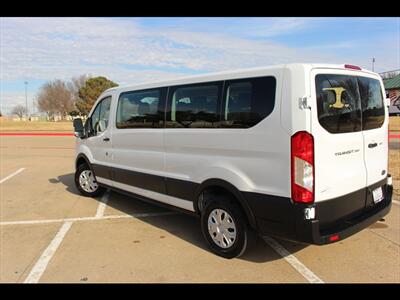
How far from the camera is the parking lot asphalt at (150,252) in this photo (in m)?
3.88

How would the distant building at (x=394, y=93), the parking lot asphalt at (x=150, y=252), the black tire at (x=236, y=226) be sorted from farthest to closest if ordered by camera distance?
the distant building at (x=394, y=93), the black tire at (x=236, y=226), the parking lot asphalt at (x=150, y=252)

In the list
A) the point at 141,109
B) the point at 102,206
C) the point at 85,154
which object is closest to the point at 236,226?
the point at 141,109

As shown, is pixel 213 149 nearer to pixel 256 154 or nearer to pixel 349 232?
pixel 256 154

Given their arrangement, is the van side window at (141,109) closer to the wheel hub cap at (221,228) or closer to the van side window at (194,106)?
the van side window at (194,106)

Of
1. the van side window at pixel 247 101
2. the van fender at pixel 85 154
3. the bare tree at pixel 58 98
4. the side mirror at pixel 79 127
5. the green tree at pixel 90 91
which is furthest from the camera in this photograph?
the bare tree at pixel 58 98

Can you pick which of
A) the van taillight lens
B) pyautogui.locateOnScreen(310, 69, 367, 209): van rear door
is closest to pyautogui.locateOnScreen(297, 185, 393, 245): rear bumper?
pyautogui.locateOnScreen(310, 69, 367, 209): van rear door

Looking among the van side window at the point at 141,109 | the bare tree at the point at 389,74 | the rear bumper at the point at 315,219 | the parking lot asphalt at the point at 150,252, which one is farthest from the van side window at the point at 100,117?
the bare tree at the point at 389,74

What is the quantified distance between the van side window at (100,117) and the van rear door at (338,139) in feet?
12.7

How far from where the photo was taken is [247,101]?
12.8ft

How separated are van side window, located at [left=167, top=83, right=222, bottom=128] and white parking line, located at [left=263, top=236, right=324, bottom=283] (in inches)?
65.4

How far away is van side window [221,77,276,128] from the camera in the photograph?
3.71 meters

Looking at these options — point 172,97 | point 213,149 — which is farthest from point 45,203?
point 213,149

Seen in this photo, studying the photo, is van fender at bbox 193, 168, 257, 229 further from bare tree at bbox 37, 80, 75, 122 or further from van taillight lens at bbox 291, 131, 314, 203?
bare tree at bbox 37, 80, 75, 122

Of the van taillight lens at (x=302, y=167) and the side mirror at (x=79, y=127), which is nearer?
the van taillight lens at (x=302, y=167)
